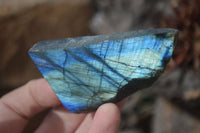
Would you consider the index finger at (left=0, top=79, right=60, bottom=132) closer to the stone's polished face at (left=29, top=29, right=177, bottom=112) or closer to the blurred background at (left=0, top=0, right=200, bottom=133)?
the stone's polished face at (left=29, top=29, right=177, bottom=112)

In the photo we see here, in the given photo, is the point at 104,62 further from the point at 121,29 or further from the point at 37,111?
the point at 121,29

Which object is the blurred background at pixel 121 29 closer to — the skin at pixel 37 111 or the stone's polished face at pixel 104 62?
the skin at pixel 37 111

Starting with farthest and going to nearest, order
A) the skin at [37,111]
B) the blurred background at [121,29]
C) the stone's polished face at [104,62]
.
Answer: the blurred background at [121,29] → the skin at [37,111] → the stone's polished face at [104,62]

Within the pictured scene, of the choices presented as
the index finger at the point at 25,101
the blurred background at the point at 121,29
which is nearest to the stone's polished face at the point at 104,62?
the index finger at the point at 25,101

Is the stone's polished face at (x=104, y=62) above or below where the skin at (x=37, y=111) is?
above

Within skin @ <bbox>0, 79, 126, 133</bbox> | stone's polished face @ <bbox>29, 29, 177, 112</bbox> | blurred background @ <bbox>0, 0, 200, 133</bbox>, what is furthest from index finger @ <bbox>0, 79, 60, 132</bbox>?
blurred background @ <bbox>0, 0, 200, 133</bbox>
